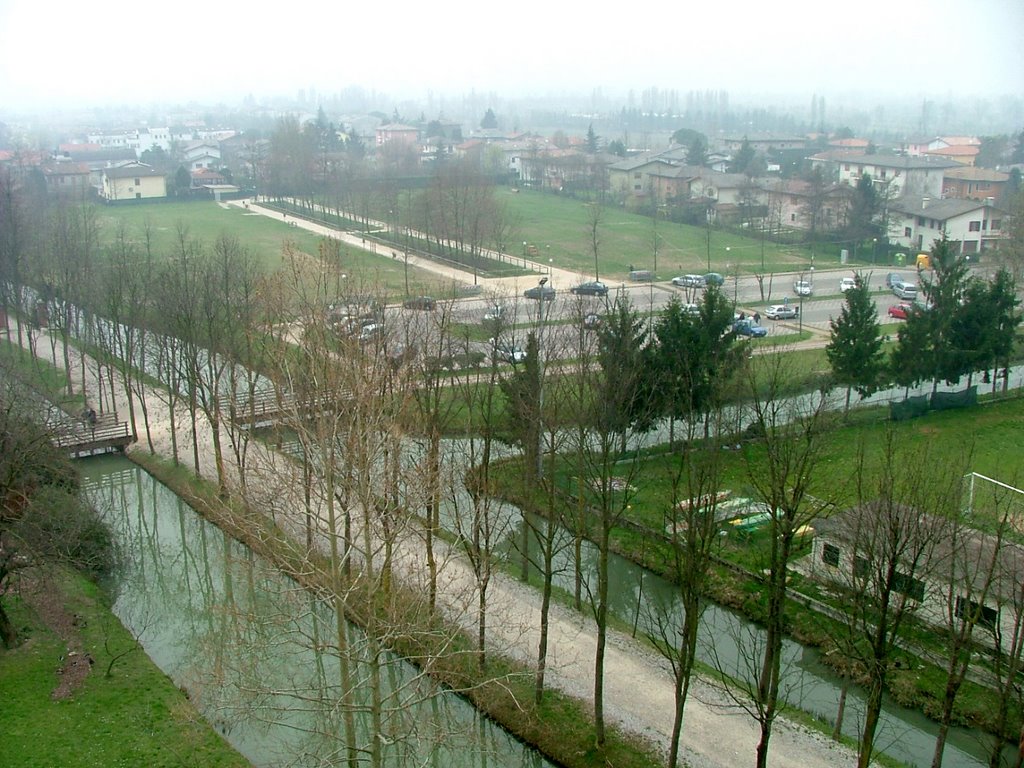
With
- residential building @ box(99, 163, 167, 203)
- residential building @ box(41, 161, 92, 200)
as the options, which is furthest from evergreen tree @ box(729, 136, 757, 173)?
residential building @ box(41, 161, 92, 200)

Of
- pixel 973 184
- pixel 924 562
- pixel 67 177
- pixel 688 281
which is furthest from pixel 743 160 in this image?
pixel 924 562

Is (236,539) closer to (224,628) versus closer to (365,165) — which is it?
(224,628)

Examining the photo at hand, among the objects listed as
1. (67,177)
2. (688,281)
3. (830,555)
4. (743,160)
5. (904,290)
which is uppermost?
(743,160)

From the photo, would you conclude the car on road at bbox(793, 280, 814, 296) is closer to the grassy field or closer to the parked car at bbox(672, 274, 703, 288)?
the grassy field

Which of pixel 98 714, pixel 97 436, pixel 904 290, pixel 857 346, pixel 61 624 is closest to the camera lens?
pixel 98 714

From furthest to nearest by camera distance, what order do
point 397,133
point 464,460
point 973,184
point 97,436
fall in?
point 397,133 → point 973,184 → point 97,436 → point 464,460

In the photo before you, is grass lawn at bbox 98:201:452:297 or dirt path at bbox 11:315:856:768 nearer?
dirt path at bbox 11:315:856:768

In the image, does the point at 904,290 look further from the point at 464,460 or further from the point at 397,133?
the point at 397,133

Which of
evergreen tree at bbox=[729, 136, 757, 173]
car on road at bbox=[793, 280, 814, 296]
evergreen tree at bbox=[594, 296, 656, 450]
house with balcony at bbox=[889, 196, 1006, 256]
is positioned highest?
evergreen tree at bbox=[729, 136, 757, 173]
